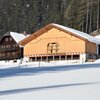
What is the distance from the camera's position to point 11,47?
7206 cm

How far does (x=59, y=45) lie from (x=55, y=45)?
709 mm

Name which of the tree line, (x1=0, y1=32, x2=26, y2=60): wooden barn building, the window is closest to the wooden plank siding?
the window

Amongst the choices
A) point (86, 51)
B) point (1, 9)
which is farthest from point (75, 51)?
point (1, 9)

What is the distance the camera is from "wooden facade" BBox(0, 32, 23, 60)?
6944cm

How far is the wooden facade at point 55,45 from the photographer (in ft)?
178

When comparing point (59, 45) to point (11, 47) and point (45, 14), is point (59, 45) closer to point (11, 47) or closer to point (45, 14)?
point (11, 47)

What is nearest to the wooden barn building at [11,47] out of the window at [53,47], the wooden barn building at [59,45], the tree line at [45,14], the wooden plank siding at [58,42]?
the wooden barn building at [59,45]

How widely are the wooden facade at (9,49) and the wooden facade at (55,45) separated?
35.8 feet

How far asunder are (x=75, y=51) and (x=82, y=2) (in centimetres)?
3014

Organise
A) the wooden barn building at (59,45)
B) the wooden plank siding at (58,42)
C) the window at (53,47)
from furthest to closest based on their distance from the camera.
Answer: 1. the window at (53,47)
2. the wooden plank siding at (58,42)
3. the wooden barn building at (59,45)

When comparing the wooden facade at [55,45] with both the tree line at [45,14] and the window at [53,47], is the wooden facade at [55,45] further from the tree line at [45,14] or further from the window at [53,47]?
the tree line at [45,14]

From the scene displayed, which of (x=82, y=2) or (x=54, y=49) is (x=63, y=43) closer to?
(x=54, y=49)

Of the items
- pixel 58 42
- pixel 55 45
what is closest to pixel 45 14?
pixel 55 45

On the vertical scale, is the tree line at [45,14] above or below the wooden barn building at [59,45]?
above
